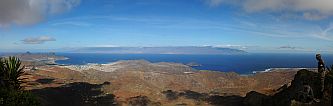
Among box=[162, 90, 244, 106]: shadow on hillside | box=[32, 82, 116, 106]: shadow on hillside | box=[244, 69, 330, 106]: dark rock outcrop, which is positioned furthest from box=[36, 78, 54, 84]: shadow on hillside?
box=[244, 69, 330, 106]: dark rock outcrop

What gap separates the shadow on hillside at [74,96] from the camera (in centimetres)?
4025

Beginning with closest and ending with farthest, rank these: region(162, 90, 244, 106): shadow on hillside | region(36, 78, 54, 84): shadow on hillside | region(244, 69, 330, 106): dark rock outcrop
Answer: region(244, 69, 330, 106): dark rock outcrop, region(162, 90, 244, 106): shadow on hillside, region(36, 78, 54, 84): shadow on hillside

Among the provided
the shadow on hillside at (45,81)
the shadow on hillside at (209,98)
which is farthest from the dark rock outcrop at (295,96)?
the shadow on hillside at (45,81)

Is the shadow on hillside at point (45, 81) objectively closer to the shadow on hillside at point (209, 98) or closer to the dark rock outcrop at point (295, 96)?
Answer: the shadow on hillside at point (209, 98)

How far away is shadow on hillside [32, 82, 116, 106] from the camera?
132 ft

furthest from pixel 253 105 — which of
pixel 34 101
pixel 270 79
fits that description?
pixel 270 79

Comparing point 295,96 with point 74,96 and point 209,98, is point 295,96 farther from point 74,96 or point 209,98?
A: point 74,96

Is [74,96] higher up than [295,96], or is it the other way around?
[295,96]

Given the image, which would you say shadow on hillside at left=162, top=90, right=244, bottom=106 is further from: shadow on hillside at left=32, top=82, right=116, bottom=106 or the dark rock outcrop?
shadow on hillside at left=32, top=82, right=116, bottom=106

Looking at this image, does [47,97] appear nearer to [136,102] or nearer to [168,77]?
[136,102]

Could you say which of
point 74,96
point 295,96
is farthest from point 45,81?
point 295,96

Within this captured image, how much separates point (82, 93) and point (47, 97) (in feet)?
21.6

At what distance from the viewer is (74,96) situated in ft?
145

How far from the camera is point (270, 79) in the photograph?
65500 millimetres
